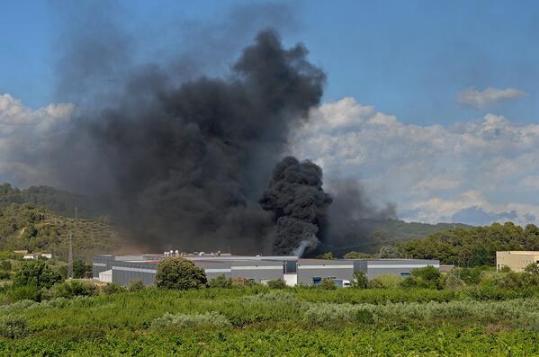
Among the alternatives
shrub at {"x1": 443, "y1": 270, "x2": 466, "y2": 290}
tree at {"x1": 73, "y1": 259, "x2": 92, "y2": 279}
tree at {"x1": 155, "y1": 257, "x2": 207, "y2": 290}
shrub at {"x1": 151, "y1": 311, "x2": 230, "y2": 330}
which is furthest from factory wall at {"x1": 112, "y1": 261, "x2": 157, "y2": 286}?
shrub at {"x1": 151, "y1": 311, "x2": 230, "y2": 330}

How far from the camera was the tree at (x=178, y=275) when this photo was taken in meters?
56.7

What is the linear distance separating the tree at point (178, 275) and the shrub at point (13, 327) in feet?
79.2

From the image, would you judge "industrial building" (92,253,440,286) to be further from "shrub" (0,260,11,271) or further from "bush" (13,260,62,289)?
"shrub" (0,260,11,271)

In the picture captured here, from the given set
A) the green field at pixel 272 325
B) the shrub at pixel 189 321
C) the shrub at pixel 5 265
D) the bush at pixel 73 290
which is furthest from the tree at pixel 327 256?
the shrub at pixel 189 321

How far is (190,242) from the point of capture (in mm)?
95188

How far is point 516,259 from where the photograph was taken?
8812 centimetres

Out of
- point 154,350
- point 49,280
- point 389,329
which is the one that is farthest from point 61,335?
point 49,280

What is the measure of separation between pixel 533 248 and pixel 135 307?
78.3 metres

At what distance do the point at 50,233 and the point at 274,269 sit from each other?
221ft

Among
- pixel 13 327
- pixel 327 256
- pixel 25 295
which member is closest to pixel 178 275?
pixel 25 295

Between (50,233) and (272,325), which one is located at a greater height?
(50,233)

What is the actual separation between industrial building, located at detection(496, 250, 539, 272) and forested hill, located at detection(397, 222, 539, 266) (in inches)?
239

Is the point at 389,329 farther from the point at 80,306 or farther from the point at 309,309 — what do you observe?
the point at 80,306

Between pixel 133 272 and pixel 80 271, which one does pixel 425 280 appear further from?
pixel 80 271
